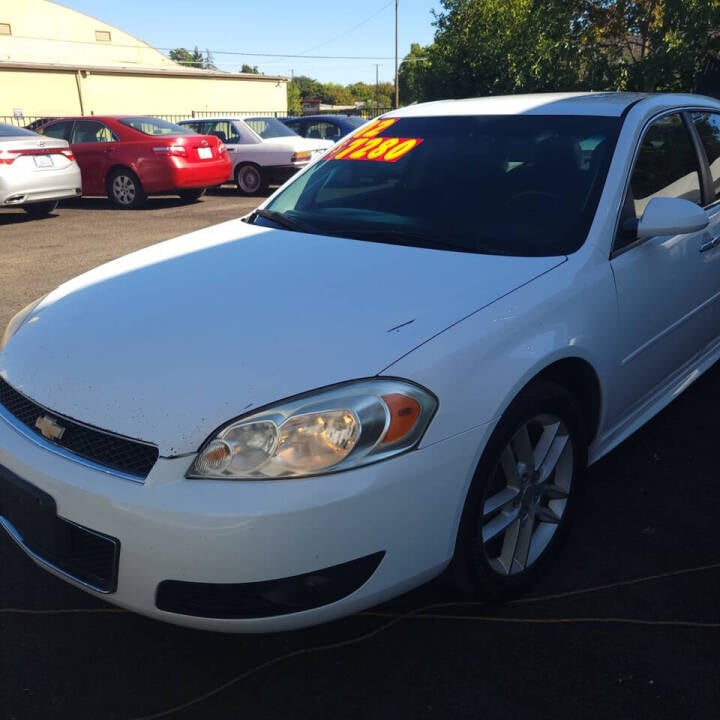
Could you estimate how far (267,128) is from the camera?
13484mm

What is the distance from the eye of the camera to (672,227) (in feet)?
8.55

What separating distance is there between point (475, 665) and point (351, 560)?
60 cm

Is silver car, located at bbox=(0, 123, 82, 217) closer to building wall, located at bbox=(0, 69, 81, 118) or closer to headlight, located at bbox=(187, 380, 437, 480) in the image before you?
headlight, located at bbox=(187, 380, 437, 480)

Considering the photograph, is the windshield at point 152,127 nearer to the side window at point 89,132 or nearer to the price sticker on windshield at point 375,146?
the side window at point 89,132

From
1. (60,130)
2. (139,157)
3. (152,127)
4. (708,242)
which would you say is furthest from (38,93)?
(708,242)

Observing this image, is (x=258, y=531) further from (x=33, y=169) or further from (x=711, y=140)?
(x=33, y=169)

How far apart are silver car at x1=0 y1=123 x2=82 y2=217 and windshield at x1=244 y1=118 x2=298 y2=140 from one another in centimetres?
392

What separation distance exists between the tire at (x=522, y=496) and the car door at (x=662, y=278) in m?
0.36

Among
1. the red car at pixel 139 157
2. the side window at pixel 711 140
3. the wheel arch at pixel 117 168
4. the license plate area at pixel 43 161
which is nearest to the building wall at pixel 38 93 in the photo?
the red car at pixel 139 157

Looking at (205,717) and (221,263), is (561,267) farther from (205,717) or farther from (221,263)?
(205,717)

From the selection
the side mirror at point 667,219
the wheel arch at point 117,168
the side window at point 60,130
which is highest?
the side window at point 60,130

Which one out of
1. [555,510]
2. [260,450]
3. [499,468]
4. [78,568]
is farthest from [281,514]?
[555,510]

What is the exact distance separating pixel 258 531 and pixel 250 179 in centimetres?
1226

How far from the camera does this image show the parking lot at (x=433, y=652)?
2002 mm
